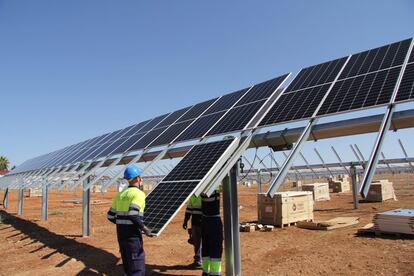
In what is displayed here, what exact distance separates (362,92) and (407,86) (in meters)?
0.87

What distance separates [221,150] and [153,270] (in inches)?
155

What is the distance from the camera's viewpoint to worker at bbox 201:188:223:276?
7.25 meters

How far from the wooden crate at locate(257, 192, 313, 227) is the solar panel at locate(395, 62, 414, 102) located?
8908mm

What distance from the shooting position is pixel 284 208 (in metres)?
15.2

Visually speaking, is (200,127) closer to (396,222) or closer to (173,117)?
(173,117)

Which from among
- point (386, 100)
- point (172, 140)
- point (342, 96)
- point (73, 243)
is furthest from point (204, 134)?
point (73, 243)

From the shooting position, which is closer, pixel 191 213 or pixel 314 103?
pixel 314 103

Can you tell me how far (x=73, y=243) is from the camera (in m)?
13.3

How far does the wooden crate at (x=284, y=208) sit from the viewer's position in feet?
49.6

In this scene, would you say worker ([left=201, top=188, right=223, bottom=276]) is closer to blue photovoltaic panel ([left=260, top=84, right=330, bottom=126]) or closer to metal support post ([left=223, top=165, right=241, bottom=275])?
metal support post ([left=223, top=165, right=241, bottom=275])

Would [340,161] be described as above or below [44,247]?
above

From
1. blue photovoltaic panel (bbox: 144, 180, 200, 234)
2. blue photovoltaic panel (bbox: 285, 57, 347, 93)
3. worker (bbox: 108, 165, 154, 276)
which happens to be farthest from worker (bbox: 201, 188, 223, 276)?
blue photovoltaic panel (bbox: 285, 57, 347, 93)

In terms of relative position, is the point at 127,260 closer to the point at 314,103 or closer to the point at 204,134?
the point at 204,134

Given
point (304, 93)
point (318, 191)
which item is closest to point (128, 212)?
point (304, 93)
